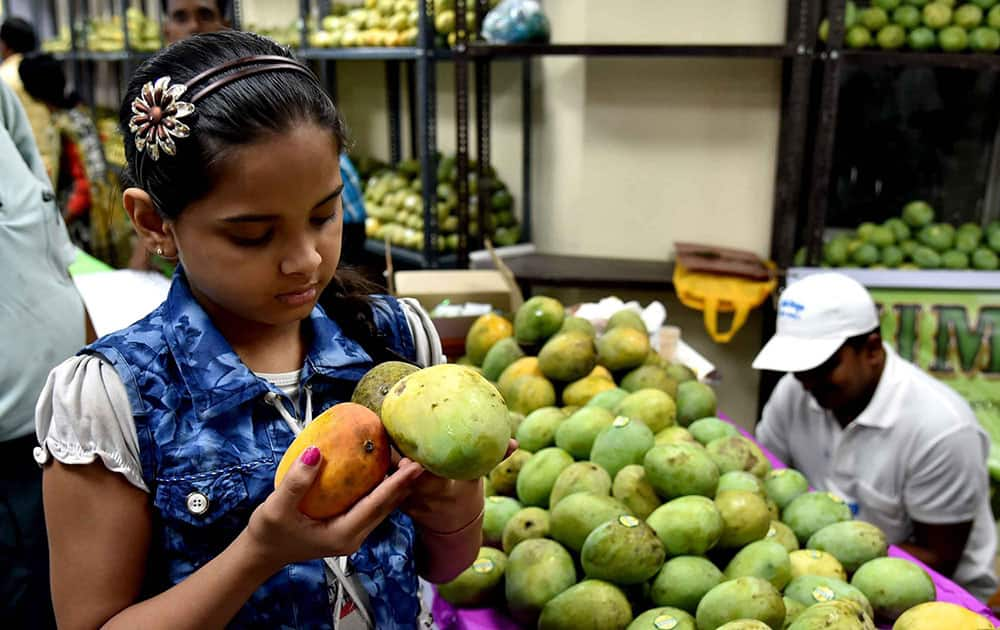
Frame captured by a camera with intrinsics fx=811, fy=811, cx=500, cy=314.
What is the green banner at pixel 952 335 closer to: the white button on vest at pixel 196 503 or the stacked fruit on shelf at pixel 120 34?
the white button on vest at pixel 196 503

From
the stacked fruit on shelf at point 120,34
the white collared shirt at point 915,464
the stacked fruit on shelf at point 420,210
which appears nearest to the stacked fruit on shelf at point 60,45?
the stacked fruit on shelf at point 120,34

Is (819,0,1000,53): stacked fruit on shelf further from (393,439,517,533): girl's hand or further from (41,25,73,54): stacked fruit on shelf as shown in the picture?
(41,25,73,54): stacked fruit on shelf

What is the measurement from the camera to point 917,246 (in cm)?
370

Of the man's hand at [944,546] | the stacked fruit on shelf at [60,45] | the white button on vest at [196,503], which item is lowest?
the man's hand at [944,546]

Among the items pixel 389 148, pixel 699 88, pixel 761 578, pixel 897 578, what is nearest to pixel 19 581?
pixel 761 578

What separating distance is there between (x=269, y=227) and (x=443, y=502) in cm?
39

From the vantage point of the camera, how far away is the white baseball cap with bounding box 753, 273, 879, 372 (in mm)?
2223

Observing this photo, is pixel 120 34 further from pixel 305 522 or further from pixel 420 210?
pixel 305 522

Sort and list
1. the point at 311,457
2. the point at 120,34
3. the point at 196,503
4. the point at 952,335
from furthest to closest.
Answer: the point at 120,34 → the point at 952,335 → the point at 196,503 → the point at 311,457

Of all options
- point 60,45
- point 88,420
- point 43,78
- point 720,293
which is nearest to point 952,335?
point 720,293

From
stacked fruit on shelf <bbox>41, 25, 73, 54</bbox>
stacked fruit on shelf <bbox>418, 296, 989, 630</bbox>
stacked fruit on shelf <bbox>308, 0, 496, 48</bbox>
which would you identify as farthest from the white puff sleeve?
stacked fruit on shelf <bbox>41, 25, 73, 54</bbox>

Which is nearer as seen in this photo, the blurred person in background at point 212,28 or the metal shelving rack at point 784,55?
the blurred person in background at point 212,28

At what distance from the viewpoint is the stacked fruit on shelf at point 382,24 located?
152 inches

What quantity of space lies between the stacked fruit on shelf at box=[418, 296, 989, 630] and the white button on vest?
0.53 meters
